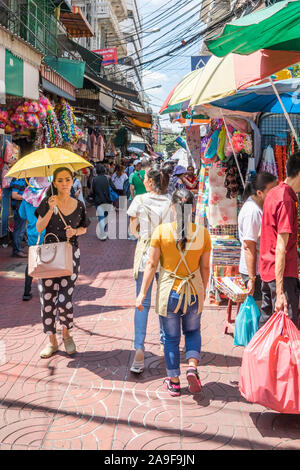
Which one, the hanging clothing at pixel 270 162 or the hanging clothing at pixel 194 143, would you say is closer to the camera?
the hanging clothing at pixel 270 162

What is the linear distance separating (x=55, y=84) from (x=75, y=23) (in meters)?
6.74

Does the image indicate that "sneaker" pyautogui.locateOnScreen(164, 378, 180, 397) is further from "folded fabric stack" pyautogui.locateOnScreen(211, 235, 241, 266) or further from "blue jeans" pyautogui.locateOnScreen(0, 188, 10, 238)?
"blue jeans" pyautogui.locateOnScreen(0, 188, 10, 238)

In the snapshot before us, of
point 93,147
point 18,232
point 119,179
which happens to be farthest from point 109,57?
point 18,232

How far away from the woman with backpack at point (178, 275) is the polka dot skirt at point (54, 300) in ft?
3.26

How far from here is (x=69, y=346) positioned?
4.16m

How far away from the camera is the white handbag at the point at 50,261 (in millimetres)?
3830

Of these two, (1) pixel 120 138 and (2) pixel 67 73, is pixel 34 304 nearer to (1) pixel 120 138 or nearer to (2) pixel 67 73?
(2) pixel 67 73

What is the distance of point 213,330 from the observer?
4898 mm

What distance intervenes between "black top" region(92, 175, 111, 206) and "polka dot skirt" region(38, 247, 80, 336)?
256 inches

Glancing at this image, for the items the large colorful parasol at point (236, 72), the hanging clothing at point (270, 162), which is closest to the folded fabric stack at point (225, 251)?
the hanging clothing at point (270, 162)

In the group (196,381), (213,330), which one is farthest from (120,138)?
(196,381)

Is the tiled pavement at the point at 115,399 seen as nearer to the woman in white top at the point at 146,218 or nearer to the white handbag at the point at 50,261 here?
the woman in white top at the point at 146,218

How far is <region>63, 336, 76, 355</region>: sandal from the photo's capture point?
4137 mm
